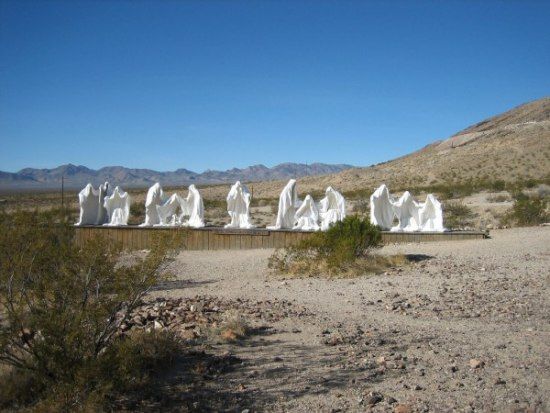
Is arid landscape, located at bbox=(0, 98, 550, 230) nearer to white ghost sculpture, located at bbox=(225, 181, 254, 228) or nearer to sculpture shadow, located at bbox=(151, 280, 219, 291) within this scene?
white ghost sculpture, located at bbox=(225, 181, 254, 228)

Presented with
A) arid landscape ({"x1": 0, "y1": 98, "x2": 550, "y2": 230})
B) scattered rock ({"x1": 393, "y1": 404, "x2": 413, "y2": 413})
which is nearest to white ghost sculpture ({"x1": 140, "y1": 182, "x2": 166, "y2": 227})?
arid landscape ({"x1": 0, "y1": 98, "x2": 550, "y2": 230})

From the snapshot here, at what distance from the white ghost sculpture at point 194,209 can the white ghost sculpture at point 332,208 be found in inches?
159

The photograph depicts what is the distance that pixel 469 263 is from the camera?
12.9 m

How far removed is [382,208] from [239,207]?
467cm

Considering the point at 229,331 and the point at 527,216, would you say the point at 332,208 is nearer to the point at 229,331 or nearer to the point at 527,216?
the point at 527,216

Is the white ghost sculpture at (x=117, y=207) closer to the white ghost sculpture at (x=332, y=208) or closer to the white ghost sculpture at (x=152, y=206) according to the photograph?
the white ghost sculpture at (x=152, y=206)

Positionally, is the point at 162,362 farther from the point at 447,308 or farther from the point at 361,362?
the point at 447,308

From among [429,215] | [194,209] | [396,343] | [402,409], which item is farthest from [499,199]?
[402,409]

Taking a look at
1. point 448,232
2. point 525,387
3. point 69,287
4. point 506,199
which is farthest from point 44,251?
point 506,199

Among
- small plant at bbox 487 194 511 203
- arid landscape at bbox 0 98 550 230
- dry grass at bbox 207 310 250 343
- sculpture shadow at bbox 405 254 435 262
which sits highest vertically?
arid landscape at bbox 0 98 550 230

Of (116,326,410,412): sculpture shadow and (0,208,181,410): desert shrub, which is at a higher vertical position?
(0,208,181,410): desert shrub

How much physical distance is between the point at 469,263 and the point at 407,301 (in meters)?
4.18

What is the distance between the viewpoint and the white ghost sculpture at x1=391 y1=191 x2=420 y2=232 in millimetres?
18281

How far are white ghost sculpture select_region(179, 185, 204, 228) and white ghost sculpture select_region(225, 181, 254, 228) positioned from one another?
1.00 meters
